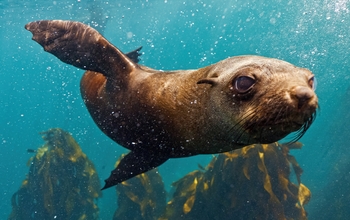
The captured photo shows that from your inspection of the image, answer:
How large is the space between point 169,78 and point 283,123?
1.30m

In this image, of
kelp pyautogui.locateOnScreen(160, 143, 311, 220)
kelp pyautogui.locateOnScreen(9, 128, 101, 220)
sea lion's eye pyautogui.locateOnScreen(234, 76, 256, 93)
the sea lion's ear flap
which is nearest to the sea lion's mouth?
sea lion's eye pyautogui.locateOnScreen(234, 76, 256, 93)

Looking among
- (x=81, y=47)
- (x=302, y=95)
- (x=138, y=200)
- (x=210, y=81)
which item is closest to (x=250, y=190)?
(x=138, y=200)

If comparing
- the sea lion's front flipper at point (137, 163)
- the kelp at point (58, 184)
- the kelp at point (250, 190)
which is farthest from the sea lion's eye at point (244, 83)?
the kelp at point (58, 184)

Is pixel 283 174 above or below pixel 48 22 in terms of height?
below

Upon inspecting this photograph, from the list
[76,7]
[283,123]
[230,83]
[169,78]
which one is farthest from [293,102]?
[76,7]

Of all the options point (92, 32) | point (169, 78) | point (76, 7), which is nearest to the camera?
point (169, 78)

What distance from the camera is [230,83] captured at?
1.70 m

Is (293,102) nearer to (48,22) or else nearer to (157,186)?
A: (48,22)

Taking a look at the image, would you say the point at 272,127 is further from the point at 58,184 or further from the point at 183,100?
the point at 58,184

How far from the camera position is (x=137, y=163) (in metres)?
3.05

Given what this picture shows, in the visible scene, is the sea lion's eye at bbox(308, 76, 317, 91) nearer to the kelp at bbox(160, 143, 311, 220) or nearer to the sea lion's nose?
the sea lion's nose

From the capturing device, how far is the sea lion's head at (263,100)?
1.37 metres

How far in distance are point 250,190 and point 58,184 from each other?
6.48 metres

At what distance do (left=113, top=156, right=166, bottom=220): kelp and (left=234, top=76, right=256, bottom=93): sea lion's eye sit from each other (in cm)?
743
